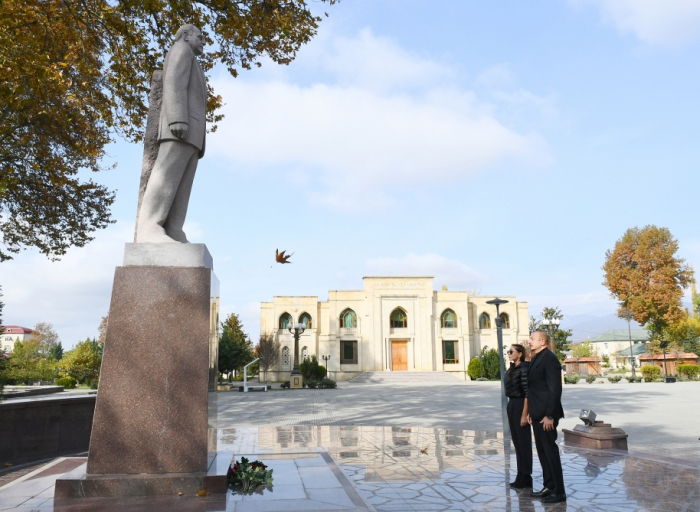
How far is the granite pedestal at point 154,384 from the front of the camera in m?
4.38

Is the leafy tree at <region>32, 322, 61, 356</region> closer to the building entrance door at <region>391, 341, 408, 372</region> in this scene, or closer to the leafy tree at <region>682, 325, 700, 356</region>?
the building entrance door at <region>391, 341, 408, 372</region>

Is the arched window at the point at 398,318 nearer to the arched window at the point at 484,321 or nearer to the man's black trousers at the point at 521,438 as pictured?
the arched window at the point at 484,321

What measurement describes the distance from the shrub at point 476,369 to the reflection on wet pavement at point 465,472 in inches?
1250

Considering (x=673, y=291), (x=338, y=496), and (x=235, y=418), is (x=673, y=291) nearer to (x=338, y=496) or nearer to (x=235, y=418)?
(x=235, y=418)

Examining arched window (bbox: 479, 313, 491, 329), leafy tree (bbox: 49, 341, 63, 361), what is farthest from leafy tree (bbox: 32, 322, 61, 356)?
arched window (bbox: 479, 313, 491, 329)

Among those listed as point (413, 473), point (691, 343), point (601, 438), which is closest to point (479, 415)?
point (601, 438)

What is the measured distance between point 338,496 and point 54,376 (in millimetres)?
35069

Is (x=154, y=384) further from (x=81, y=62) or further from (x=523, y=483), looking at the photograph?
(x=81, y=62)

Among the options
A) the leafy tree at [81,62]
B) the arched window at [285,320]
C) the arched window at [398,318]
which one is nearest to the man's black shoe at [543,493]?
the leafy tree at [81,62]

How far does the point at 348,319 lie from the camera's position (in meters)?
45.6

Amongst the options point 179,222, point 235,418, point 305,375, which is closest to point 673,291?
point 305,375

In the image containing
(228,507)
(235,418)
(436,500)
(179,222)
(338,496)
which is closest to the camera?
(228,507)

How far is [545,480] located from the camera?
200 inches

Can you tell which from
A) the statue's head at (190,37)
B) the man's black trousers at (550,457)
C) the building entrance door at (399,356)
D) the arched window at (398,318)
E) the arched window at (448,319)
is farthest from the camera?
the arched window at (448,319)
